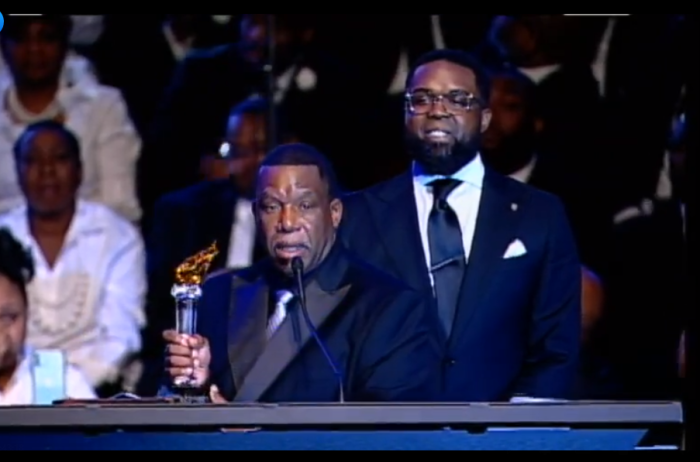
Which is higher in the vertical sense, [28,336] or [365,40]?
[365,40]

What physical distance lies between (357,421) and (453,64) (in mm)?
1409

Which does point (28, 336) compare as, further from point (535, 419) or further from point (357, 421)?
point (535, 419)

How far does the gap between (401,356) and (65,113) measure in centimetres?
114

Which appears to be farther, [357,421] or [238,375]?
[238,375]

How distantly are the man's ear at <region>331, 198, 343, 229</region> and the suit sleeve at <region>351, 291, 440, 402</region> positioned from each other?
0.26 meters

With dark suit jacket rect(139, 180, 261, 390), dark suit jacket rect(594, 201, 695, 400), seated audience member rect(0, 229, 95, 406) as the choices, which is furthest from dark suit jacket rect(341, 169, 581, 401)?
seated audience member rect(0, 229, 95, 406)

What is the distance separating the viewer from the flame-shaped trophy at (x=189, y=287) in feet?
14.1

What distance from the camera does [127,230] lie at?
174 inches

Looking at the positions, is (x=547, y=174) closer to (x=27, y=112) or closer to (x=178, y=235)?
(x=178, y=235)

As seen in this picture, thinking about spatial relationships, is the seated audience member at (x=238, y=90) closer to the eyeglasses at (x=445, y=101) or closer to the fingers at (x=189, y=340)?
the eyeglasses at (x=445, y=101)

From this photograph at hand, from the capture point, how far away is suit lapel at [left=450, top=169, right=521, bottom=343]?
4.30m

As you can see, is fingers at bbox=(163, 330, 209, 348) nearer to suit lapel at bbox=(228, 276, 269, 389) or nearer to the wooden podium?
suit lapel at bbox=(228, 276, 269, 389)

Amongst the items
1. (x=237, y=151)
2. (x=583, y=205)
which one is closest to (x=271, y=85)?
(x=237, y=151)

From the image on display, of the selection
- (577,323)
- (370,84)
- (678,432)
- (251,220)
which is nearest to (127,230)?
(251,220)
